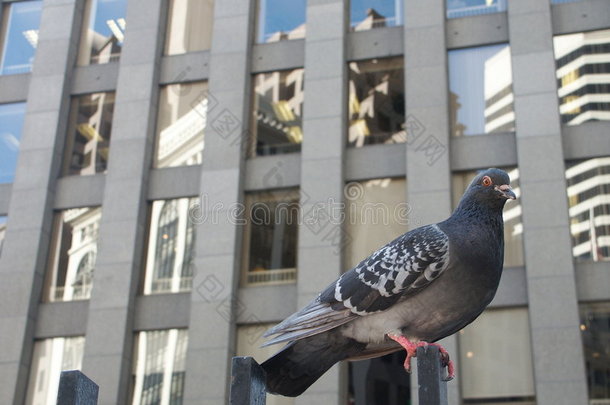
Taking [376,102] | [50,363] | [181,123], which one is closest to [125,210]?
[181,123]

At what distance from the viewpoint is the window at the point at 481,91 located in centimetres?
2742

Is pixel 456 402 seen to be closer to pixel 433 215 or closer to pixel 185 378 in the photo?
pixel 433 215

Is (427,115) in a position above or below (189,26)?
below

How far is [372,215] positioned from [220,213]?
5034 mm

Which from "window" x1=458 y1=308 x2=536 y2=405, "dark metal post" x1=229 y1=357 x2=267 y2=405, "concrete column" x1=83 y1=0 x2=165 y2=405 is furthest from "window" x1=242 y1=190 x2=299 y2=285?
"dark metal post" x1=229 y1=357 x2=267 y2=405

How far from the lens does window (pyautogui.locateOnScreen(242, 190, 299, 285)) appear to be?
2711 centimetres

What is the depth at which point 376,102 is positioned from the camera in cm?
2856

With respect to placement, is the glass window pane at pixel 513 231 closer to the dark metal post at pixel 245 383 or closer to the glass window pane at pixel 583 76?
the glass window pane at pixel 583 76

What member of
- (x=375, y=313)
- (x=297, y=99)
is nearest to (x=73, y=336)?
(x=297, y=99)

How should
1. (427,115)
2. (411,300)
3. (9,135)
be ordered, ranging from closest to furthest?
(411,300)
(427,115)
(9,135)

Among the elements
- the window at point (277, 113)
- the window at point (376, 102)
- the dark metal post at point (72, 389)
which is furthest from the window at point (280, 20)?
the dark metal post at point (72, 389)

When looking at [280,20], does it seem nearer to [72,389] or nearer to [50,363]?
[50,363]

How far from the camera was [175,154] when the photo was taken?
2966cm

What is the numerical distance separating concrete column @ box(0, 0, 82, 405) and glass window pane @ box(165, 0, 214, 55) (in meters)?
3.91
